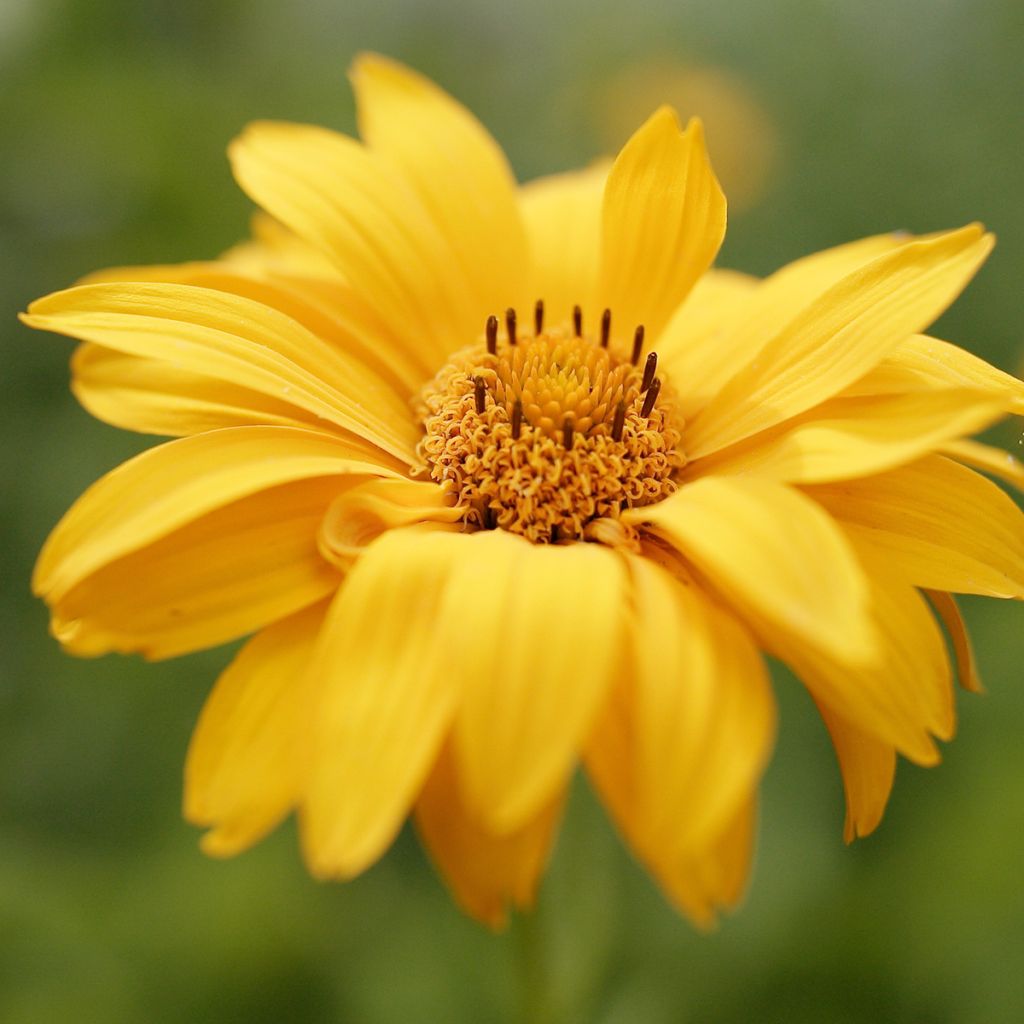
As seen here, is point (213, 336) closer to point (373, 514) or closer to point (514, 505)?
point (373, 514)

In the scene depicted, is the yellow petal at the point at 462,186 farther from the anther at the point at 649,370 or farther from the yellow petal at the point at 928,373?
the yellow petal at the point at 928,373

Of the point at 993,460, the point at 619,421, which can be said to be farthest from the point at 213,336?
the point at 993,460

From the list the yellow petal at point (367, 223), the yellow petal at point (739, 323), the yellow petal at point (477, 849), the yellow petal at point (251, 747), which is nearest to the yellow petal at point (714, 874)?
the yellow petal at point (477, 849)

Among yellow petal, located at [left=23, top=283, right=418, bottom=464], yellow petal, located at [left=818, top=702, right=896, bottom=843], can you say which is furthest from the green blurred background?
yellow petal, located at [left=23, top=283, right=418, bottom=464]

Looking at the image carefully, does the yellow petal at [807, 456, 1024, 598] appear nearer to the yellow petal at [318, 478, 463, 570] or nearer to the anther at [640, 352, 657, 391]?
the anther at [640, 352, 657, 391]

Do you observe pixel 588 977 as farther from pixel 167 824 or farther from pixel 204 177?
pixel 204 177

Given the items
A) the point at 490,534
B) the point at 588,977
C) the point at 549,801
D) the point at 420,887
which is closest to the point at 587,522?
the point at 490,534
